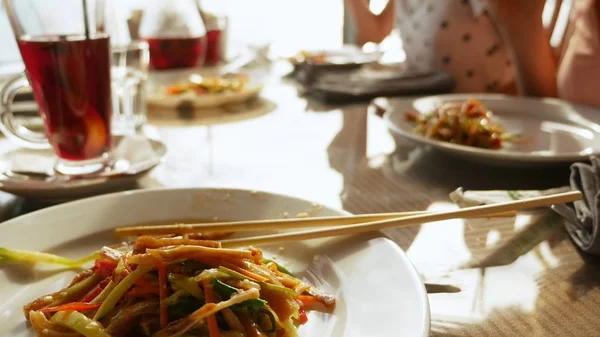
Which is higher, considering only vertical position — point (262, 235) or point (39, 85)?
point (39, 85)

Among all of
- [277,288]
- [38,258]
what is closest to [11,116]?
[38,258]

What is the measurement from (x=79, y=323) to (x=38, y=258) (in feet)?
0.47

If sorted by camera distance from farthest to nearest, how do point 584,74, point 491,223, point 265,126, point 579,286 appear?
point 265,126 < point 584,74 < point 491,223 < point 579,286

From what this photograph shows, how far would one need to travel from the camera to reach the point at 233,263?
507 millimetres

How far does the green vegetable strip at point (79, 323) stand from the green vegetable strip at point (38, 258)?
0.11 metres

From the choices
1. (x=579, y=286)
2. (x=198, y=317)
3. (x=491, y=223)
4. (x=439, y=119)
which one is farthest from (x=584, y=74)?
(x=198, y=317)

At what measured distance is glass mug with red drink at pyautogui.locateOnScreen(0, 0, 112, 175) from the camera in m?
0.80

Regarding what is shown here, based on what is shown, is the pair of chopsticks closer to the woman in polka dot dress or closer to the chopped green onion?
the chopped green onion

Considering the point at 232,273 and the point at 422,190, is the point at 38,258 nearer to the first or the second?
the point at 232,273

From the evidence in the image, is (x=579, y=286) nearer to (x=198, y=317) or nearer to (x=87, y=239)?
(x=198, y=317)

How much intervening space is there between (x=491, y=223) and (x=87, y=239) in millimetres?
516

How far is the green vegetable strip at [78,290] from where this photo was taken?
503 millimetres

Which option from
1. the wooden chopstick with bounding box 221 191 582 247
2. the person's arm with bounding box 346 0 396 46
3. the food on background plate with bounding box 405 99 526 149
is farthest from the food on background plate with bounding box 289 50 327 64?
the wooden chopstick with bounding box 221 191 582 247

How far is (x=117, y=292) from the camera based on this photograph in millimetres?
481
